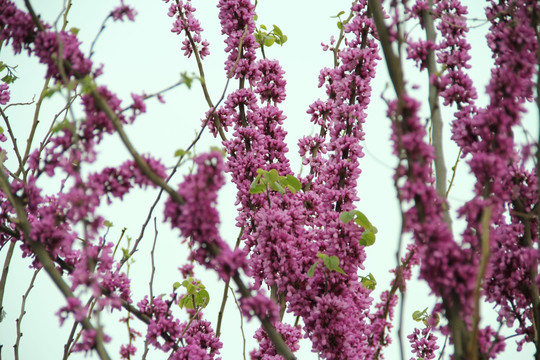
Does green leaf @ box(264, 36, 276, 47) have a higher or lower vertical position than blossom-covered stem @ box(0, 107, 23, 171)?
higher

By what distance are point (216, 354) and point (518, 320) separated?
134 cm

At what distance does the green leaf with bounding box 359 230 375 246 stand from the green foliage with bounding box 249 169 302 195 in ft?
1.21

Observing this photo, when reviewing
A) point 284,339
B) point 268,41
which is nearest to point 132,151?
point 284,339

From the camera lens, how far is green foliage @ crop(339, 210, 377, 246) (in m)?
2.39

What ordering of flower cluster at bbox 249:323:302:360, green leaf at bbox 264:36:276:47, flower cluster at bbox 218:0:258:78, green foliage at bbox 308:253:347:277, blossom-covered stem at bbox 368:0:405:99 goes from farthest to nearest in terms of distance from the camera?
green leaf at bbox 264:36:276:47 < flower cluster at bbox 218:0:258:78 < flower cluster at bbox 249:323:302:360 < green foliage at bbox 308:253:347:277 < blossom-covered stem at bbox 368:0:405:99

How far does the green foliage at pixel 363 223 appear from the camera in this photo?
2391 mm

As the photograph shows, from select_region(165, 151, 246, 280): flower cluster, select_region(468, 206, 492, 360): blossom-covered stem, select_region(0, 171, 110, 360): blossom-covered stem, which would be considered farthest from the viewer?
select_region(0, 171, 110, 360): blossom-covered stem

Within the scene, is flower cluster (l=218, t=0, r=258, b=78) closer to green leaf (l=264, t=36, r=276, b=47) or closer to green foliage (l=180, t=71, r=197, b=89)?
green leaf (l=264, t=36, r=276, b=47)

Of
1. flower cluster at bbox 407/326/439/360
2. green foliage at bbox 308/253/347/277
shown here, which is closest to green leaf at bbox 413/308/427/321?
flower cluster at bbox 407/326/439/360

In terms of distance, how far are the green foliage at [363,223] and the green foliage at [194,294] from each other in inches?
36.8

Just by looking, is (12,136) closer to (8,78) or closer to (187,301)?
(8,78)

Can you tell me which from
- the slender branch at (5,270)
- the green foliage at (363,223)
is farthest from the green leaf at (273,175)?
the slender branch at (5,270)

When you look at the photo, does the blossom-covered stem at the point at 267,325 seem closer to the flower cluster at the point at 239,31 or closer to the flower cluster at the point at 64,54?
the flower cluster at the point at 64,54

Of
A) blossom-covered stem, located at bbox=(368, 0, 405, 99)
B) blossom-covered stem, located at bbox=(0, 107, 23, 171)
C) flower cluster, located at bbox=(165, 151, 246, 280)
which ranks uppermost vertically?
blossom-covered stem, located at bbox=(0, 107, 23, 171)
